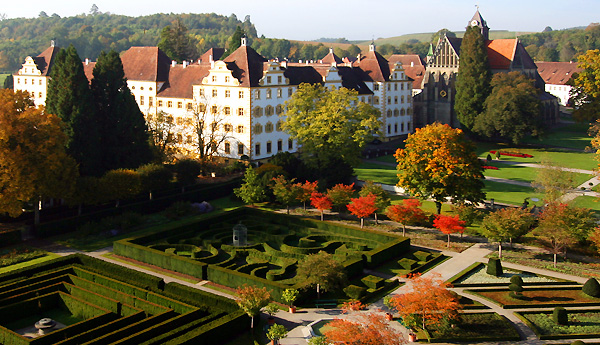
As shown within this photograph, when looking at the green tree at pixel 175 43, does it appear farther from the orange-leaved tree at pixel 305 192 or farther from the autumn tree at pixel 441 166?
the autumn tree at pixel 441 166

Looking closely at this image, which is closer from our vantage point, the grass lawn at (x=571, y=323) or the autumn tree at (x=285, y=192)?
the grass lawn at (x=571, y=323)

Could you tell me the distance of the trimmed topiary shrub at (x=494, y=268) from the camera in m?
45.7

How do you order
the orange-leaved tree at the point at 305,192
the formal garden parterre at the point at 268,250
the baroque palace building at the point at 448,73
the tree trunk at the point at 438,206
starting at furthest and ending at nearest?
the baroque palace building at the point at 448,73, the orange-leaved tree at the point at 305,192, the tree trunk at the point at 438,206, the formal garden parterre at the point at 268,250

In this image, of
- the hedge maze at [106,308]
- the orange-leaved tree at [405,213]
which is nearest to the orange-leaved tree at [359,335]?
the hedge maze at [106,308]

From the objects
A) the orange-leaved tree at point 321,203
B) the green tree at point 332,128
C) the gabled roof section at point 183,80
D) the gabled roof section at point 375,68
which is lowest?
the orange-leaved tree at point 321,203

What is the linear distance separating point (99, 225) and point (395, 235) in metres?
25.6

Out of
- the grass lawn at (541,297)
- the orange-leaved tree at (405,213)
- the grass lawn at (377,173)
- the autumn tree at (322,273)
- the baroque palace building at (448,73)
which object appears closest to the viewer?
the grass lawn at (541,297)

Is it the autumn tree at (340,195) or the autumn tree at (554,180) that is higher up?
the autumn tree at (554,180)

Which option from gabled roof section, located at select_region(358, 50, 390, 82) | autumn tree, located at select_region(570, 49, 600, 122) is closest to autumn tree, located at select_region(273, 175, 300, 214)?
gabled roof section, located at select_region(358, 50, 390, 82)

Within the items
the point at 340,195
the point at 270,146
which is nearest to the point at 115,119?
the point at 270,146

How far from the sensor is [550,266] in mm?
47812

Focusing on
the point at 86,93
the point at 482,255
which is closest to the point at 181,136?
the point at 86,93

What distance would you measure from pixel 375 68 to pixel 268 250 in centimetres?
5888

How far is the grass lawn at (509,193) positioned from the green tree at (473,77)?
3253 cm
